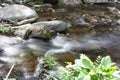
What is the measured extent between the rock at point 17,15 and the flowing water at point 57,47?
1.65 meters

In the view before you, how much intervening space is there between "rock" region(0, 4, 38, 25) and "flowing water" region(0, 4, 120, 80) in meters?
1.65

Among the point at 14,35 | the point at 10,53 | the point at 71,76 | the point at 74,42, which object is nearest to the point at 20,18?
the point at 14,35

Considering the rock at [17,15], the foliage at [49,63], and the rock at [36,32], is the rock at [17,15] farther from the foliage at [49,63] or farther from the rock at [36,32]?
the foliage at [49,63]

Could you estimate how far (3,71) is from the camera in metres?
6.02

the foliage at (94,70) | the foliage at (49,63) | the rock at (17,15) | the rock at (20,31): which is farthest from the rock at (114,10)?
the foliage at (94,70)

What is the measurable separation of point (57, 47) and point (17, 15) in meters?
3.07

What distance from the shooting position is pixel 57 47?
26.9ft

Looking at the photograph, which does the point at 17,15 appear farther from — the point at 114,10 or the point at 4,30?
the point at 114,10

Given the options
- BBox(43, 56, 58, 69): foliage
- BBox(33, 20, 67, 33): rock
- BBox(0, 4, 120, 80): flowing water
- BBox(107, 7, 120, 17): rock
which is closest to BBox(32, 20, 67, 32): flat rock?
BBox(33, 20, 67, 33): rock

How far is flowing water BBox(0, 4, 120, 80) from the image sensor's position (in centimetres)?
636

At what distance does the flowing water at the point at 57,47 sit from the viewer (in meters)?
6.36

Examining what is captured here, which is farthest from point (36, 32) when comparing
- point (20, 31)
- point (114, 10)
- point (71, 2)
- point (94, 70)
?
point (71, 2)

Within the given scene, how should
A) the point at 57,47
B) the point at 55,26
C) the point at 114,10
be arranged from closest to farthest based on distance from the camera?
the point at 57,47
the point at 55,26
the point at 114,10

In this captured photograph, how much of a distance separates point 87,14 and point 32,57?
6.05 m
